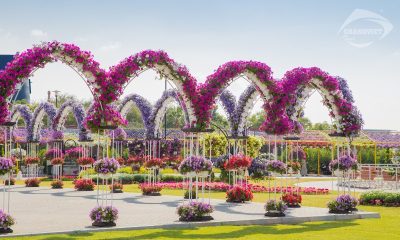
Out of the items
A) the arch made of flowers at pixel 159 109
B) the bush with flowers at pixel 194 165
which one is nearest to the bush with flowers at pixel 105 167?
the bush with flowers at pixel 194 165

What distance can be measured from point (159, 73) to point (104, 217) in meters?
4.19

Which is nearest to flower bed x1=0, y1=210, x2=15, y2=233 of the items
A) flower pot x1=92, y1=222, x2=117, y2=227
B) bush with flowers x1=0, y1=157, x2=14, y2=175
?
bush with flowers x1=0, y1=157, x2=14, y2=175

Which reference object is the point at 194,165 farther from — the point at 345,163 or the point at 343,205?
the point at 345,163

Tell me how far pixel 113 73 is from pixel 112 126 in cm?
134

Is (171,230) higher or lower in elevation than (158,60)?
lower

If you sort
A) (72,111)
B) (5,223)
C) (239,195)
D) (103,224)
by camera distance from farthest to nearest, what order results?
(72,111), (239,195), (103,224), (5,223)

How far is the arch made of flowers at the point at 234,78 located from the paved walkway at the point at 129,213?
8.61 feet

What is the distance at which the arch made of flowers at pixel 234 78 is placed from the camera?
15688 millimetres

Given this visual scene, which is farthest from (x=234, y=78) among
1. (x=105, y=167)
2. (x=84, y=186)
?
(x=84, y=186)

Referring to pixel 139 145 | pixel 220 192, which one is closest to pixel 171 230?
pixel 220 192

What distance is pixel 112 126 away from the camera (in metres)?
14.4

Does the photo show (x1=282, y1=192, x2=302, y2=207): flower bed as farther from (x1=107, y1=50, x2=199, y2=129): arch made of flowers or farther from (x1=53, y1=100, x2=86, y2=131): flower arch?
(x1=53, y1=100, x2=86, y2=131): flower arch

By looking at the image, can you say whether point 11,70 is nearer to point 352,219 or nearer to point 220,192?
point 352,219

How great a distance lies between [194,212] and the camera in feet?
48.3
